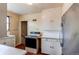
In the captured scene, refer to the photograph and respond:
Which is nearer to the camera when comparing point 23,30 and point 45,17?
point 23,30

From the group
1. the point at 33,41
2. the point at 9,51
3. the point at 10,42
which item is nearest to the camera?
the point at 9,51

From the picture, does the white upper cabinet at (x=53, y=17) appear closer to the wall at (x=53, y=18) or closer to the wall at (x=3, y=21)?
the wall at (x=53, y=18)

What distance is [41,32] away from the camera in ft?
3.06

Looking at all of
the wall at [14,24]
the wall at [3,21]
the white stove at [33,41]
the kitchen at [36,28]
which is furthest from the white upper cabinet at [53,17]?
the wall at [3,21]

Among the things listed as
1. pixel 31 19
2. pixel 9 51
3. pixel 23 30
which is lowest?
pixel 9 51

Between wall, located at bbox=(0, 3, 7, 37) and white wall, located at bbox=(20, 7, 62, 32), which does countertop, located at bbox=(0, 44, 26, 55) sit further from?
white wall, located at bbox=(20, 7, 62, 32)

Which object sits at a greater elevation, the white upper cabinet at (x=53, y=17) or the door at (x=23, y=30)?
the white upper cabinet at (x=53, y=17)

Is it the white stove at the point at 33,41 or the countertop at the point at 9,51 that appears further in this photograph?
the white stove at the point at 33,41

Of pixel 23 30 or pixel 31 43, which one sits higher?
pixel 23 30

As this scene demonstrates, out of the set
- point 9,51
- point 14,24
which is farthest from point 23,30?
point 9,51

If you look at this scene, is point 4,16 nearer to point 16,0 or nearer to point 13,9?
point 13,9

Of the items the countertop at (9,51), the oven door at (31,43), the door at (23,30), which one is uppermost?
the door at (23,30)

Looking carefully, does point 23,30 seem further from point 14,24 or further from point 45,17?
point 45,17
